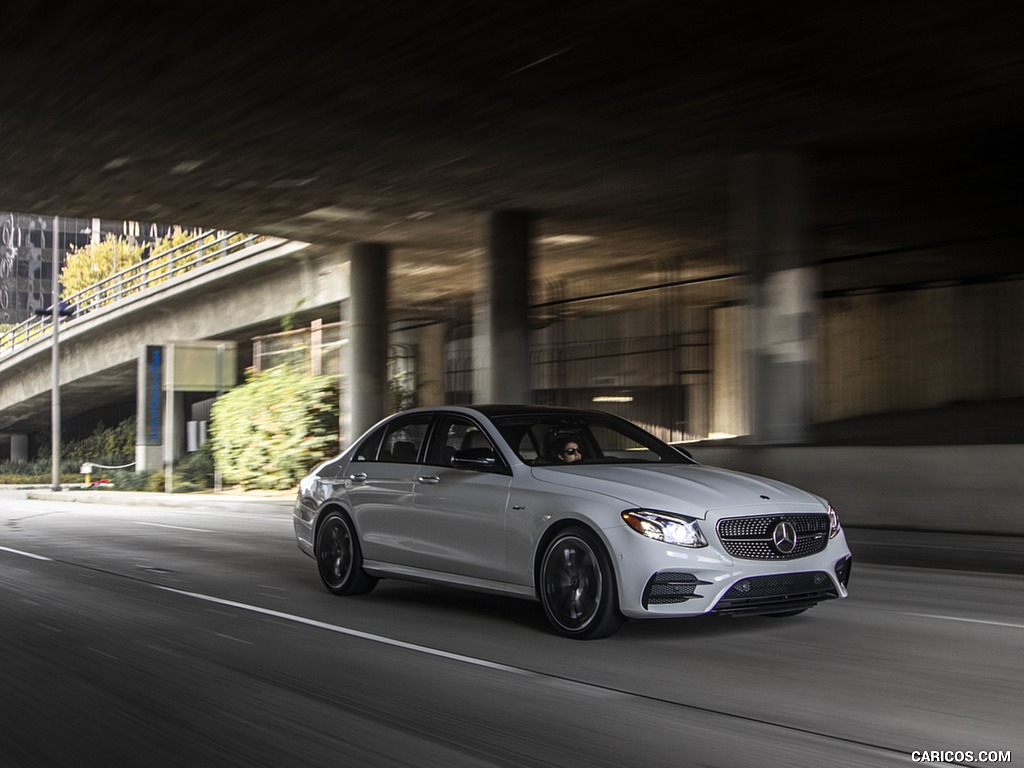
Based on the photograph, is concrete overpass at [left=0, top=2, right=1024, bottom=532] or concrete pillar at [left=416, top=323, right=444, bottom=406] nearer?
concrete overpass at [left=0, top=2, right=1024, bottom=532]

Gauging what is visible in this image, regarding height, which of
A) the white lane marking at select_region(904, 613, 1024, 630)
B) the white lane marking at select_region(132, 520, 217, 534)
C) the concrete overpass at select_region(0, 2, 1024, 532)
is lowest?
the white lane marking at select_region(132, 520, 217, 534)

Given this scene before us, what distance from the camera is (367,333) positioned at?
2578 cm

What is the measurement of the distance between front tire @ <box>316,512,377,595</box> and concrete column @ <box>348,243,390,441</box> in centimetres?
1533

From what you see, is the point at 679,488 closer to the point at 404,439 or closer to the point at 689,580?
the point at 689,580

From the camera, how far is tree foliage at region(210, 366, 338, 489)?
28.2 m

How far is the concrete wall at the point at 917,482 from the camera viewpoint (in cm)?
1300

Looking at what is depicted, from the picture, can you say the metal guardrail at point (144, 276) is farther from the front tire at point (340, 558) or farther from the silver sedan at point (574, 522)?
the silver sedan at point (574, 522)

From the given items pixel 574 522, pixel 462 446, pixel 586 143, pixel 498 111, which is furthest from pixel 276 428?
A: pixel 574 522

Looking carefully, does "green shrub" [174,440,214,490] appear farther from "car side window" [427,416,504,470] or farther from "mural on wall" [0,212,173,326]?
"mural on wall" [0,212,173,326]

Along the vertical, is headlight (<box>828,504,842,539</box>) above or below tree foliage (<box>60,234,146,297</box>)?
below

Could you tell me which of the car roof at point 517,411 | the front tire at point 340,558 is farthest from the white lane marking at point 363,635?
the car roof at point 517,411

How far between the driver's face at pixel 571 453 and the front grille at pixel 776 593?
1.69m

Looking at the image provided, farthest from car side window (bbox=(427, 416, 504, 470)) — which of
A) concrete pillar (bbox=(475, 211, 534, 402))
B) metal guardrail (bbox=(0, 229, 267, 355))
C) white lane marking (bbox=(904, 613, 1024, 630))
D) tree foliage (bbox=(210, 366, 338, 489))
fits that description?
metal guardrail (bbox=(0, 229, 267, 355))

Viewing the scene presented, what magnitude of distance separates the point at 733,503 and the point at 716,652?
895 mm
